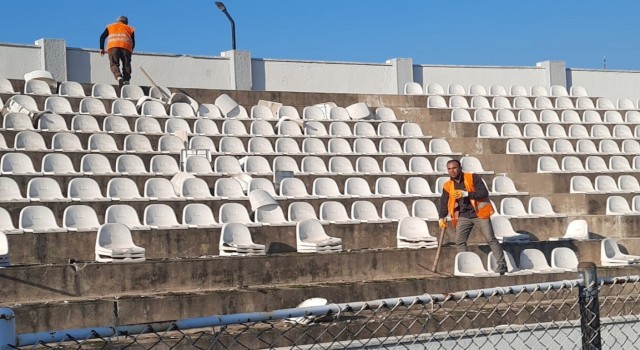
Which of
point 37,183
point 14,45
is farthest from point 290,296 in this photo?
point 14,45

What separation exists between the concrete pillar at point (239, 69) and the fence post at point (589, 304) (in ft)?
52.7

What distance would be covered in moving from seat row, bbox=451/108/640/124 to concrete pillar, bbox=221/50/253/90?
4249mm

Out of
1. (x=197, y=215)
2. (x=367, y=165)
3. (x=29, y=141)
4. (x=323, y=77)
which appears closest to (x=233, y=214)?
(x=197, y=215)

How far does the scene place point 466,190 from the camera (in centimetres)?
1235

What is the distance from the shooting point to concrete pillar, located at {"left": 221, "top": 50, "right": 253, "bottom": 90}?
813 inches

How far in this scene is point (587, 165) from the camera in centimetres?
1809

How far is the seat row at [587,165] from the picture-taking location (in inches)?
698

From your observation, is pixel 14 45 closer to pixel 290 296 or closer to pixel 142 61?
pixel 142 61

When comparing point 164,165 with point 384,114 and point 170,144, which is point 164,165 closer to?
point 170,144

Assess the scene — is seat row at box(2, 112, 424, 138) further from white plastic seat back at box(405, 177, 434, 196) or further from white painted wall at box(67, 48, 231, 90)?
white painted wall at box(67, 48, 231, 90)

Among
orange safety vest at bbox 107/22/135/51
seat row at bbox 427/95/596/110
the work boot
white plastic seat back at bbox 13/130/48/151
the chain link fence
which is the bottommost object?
the work boot

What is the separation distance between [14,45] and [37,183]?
7.06m

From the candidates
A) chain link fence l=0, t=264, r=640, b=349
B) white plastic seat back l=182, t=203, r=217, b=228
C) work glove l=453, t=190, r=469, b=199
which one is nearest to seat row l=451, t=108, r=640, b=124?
work glove l=453, t=190, r=469, b=199

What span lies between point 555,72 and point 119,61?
11294 mm
